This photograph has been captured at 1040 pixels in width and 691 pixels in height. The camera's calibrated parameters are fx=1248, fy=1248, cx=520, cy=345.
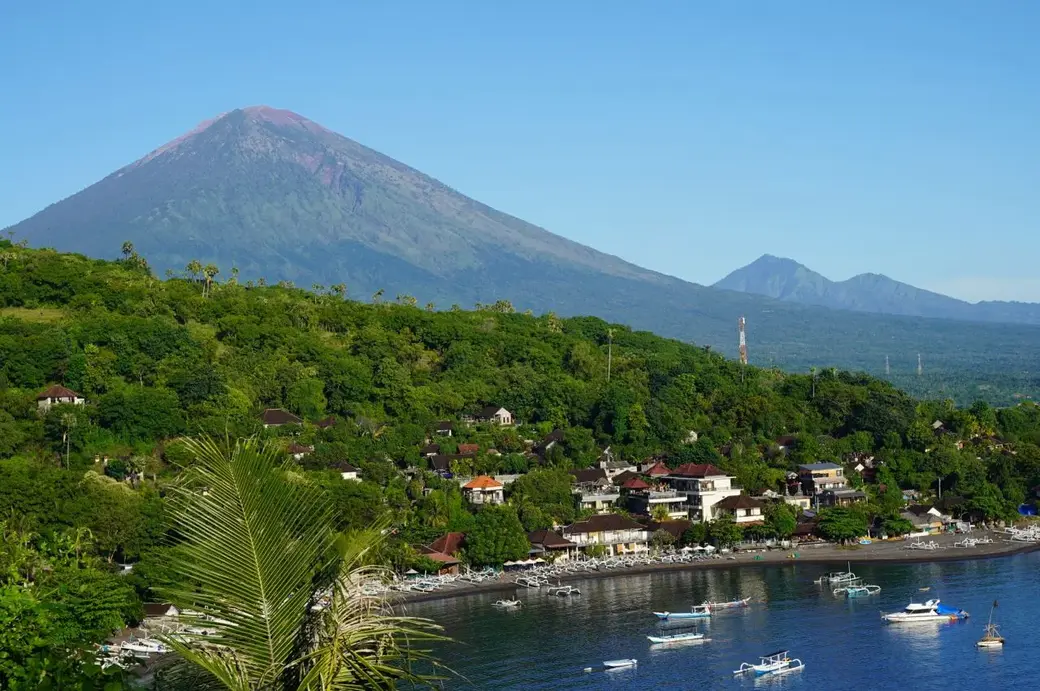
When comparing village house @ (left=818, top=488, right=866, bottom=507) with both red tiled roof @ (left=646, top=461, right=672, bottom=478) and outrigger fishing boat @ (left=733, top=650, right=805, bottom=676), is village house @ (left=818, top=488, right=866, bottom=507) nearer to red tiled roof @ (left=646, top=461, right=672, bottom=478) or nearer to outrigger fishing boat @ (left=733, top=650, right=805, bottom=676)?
red tiled roof @ (left=646, top=461, right=672, bottom=478)

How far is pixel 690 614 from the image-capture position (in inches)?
923

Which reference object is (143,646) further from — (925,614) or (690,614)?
(925,614)

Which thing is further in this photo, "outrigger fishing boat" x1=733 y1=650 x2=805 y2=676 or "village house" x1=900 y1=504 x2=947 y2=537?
"village house" x1=900 y1=504 x2=947 y2=537

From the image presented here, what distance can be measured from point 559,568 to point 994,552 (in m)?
10.5

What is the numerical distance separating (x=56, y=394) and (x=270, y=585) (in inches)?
1263

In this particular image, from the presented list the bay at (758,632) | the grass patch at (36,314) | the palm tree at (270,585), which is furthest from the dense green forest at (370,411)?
the palm tree at (270,585)

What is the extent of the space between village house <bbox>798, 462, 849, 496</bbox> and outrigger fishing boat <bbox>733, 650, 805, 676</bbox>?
15689 millimetres

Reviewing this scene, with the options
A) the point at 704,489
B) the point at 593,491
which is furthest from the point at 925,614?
the point at 593,491

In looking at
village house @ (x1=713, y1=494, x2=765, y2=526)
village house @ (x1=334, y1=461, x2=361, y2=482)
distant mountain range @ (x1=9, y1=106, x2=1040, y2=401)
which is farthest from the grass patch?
distant mountain range @ (x1=9, y1=106, x2=1040, y2=401)

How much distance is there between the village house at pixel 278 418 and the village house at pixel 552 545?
320 inches

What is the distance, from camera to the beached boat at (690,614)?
76.3ft

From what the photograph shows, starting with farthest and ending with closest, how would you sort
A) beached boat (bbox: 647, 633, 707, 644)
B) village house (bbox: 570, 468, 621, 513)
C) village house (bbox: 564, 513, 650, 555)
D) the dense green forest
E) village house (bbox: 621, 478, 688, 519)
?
village house (bbox: 621, 478, 688, 519)
village house (bbox: 570, 468, 621, 513)
village house (bbox: 564, 513, 650, 555)
the dense green forest
beached boat (bbox: 647, 633, 707, 644)

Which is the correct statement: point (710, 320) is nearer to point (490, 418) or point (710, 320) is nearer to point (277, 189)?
point (277, 189)

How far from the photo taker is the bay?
19.1 metres
